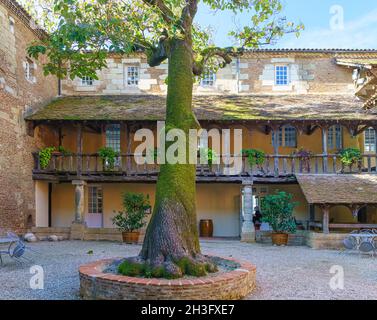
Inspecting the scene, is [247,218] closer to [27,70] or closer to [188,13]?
[188,13]

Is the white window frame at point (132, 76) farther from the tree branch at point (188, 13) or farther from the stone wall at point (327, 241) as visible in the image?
the tree branch at point (188, 13)

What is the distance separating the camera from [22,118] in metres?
17.5

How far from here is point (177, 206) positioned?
8.26m

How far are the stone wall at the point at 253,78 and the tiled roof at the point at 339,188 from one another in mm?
6066

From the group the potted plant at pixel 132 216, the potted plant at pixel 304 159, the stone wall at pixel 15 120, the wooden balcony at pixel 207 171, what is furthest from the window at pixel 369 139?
the stone wall at pixel 15 120

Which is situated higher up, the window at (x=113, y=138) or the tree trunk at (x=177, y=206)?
the window at (x=113, y=138)

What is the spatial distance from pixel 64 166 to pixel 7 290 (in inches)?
451

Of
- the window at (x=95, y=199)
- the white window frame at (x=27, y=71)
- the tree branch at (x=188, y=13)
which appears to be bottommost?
the window at (x=95, y=199)

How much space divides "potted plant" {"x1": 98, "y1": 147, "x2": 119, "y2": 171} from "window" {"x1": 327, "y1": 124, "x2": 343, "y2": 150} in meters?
10.1

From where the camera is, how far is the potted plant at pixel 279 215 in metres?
16.3

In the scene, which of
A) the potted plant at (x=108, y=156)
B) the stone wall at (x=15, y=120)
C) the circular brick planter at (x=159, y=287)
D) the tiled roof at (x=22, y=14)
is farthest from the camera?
the potted plant at (x=108, y=156)

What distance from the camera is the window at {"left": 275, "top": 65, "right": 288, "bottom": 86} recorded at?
870 inches

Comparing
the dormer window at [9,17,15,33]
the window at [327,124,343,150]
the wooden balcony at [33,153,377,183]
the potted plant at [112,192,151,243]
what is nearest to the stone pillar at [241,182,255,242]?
the wooden balcony at [33,153,377,183]
